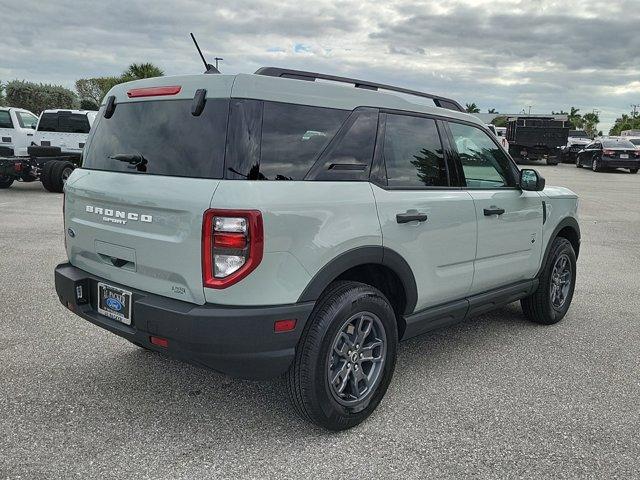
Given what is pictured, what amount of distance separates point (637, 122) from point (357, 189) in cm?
11947

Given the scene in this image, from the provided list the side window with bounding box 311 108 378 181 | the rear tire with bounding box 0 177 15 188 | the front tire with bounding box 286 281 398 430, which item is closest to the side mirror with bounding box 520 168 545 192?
the side window with bounding box 311 108 378 181

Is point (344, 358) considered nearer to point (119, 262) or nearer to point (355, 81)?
point (119, 262)

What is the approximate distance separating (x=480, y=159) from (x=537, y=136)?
78.6ft

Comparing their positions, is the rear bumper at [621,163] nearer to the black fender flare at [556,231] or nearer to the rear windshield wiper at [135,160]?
the black fender flare at [556,231]

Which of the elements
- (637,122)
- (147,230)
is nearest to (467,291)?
(147,230)

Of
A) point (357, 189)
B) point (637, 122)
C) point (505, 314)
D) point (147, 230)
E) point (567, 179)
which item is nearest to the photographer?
point (147, 230)

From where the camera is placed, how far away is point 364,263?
3084mm

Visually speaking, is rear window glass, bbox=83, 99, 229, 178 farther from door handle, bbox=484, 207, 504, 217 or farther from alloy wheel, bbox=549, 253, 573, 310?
alloy wheel, bbox=549, 253, 573, 310

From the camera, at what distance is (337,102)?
312cm

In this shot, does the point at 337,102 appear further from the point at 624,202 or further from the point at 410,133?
the point at 624,202

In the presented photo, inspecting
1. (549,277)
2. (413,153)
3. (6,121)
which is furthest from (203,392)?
(6,121)

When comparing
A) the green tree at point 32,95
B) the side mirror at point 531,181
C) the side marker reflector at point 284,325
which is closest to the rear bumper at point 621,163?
the side mirror at point 531,181

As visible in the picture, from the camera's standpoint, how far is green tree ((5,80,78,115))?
137ft

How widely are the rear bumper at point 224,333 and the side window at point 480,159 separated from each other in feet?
5.90
